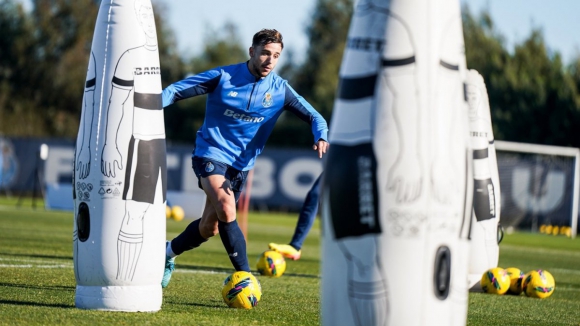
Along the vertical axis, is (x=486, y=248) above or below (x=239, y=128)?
below

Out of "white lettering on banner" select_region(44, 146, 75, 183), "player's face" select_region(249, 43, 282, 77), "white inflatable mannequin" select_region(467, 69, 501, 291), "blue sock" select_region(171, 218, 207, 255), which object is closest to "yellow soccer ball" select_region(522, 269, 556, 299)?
"white inflatable mannequin" select_region(467, 69, 501, 291)

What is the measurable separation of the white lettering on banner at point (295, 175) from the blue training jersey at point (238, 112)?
26.3 metres

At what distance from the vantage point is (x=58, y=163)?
1331 inches

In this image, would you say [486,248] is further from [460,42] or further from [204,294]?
[460,42]

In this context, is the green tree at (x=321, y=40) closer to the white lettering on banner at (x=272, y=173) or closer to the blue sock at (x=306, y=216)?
the white lettering on banner at (x=272, y=173)

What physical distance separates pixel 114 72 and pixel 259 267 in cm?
415

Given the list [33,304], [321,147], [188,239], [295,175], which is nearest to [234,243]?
[188,239]

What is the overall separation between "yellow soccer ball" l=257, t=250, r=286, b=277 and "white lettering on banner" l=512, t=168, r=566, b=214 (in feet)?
74.4

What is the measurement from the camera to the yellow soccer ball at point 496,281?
8.74 metres

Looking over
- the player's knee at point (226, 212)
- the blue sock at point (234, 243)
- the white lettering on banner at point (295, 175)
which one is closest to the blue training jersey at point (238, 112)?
the player's knee at point (226, 212)

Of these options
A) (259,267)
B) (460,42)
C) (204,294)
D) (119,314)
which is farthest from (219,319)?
(259,267)

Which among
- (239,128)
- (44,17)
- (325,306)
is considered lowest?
(325,306)

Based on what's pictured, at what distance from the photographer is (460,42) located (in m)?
4.09

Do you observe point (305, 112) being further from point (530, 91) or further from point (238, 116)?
point (530, 91)
